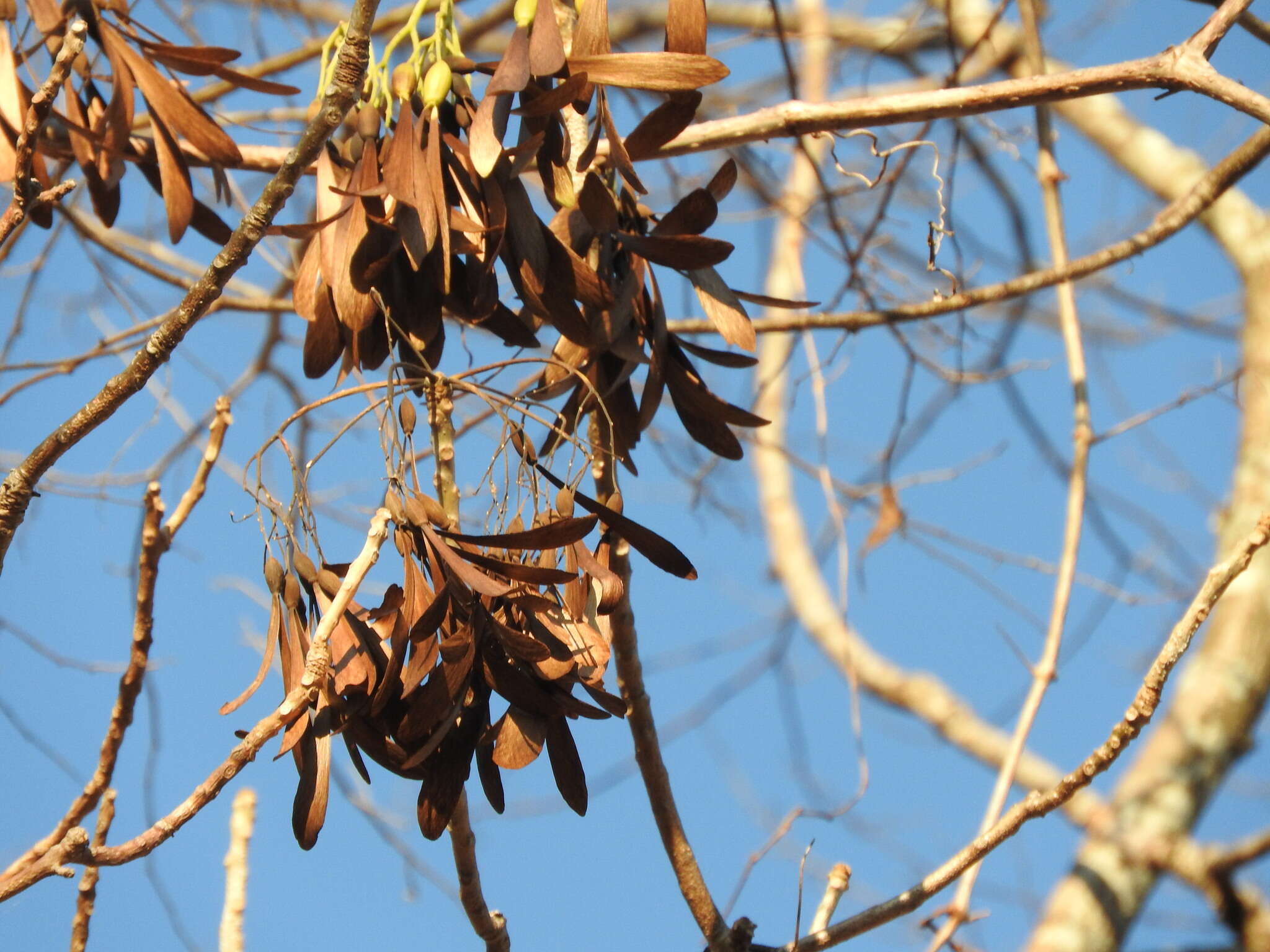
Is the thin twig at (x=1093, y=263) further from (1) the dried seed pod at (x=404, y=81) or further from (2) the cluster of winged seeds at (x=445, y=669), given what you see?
(2) the cluster of winged seeds at (x=445, y=669)

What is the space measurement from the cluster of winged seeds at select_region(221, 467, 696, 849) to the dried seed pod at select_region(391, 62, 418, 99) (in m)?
0.25

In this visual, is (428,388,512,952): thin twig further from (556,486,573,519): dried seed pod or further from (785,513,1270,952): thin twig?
(785,513,1270,952): thin twig

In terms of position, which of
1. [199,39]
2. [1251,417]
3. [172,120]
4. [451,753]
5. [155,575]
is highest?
[199,39]

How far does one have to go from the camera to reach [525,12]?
2.50ft

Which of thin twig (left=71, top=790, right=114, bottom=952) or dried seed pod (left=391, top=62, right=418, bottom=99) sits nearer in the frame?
dried seed pod (left=391, top=62, right=418, bottom=99)

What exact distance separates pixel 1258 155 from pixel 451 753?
3.62 feet

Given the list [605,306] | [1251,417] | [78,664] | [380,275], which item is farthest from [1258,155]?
[78,664]

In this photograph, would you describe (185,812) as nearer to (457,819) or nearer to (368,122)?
(457,819)

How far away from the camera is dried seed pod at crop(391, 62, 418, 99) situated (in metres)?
0.77

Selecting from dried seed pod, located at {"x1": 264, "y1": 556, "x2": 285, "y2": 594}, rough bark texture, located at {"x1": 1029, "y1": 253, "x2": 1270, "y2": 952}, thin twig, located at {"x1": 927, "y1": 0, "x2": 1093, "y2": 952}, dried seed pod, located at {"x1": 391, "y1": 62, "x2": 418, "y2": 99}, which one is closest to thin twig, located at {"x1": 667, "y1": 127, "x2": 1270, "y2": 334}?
thin twig, located at {"x1": 927, "y1": 0, "x2": 1093, "y2": 952}

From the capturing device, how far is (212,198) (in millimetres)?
1991

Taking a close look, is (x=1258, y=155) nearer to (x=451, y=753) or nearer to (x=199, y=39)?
(x=451, y=753)

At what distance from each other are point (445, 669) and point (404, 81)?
364mm

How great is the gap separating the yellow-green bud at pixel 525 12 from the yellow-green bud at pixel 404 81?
2.9 inches
